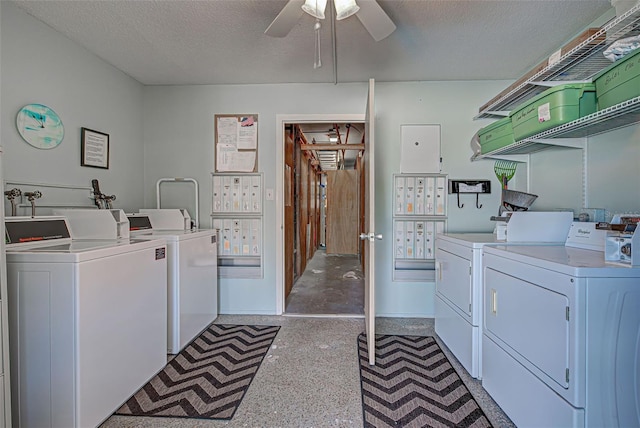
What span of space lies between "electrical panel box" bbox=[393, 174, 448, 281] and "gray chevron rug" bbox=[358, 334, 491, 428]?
0.75 metres

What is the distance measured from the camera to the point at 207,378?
188cm

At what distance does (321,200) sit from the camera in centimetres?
861

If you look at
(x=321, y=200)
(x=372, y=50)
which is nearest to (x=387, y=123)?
(x=372, y=50)

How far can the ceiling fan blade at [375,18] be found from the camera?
1485 millimetres

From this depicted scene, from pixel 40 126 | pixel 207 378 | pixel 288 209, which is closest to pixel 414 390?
pixel 207 378

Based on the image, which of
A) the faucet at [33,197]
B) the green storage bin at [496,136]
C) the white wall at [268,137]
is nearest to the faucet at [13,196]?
the faucet at [33,197]

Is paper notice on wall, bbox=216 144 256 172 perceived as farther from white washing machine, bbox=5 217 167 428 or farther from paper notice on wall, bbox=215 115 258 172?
white washing machine, bbox=5 217 167 428

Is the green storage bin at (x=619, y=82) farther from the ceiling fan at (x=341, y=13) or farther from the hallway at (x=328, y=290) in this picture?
the hallway at (x=328, y=290)

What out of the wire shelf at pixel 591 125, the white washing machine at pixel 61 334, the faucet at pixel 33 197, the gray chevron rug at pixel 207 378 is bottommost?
the gray chevron rug at pixel 207 378

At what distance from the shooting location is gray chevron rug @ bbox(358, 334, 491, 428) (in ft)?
4.95

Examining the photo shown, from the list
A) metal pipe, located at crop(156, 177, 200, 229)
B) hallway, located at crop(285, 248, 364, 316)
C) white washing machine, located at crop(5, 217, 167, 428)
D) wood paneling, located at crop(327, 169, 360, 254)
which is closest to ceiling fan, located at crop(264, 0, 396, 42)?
white washing machine, located at crop(5, 217, 167, 428)

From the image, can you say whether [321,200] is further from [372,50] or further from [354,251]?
[372,50]

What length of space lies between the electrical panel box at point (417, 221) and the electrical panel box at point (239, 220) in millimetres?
1345

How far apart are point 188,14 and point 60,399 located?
2180 millimetres
